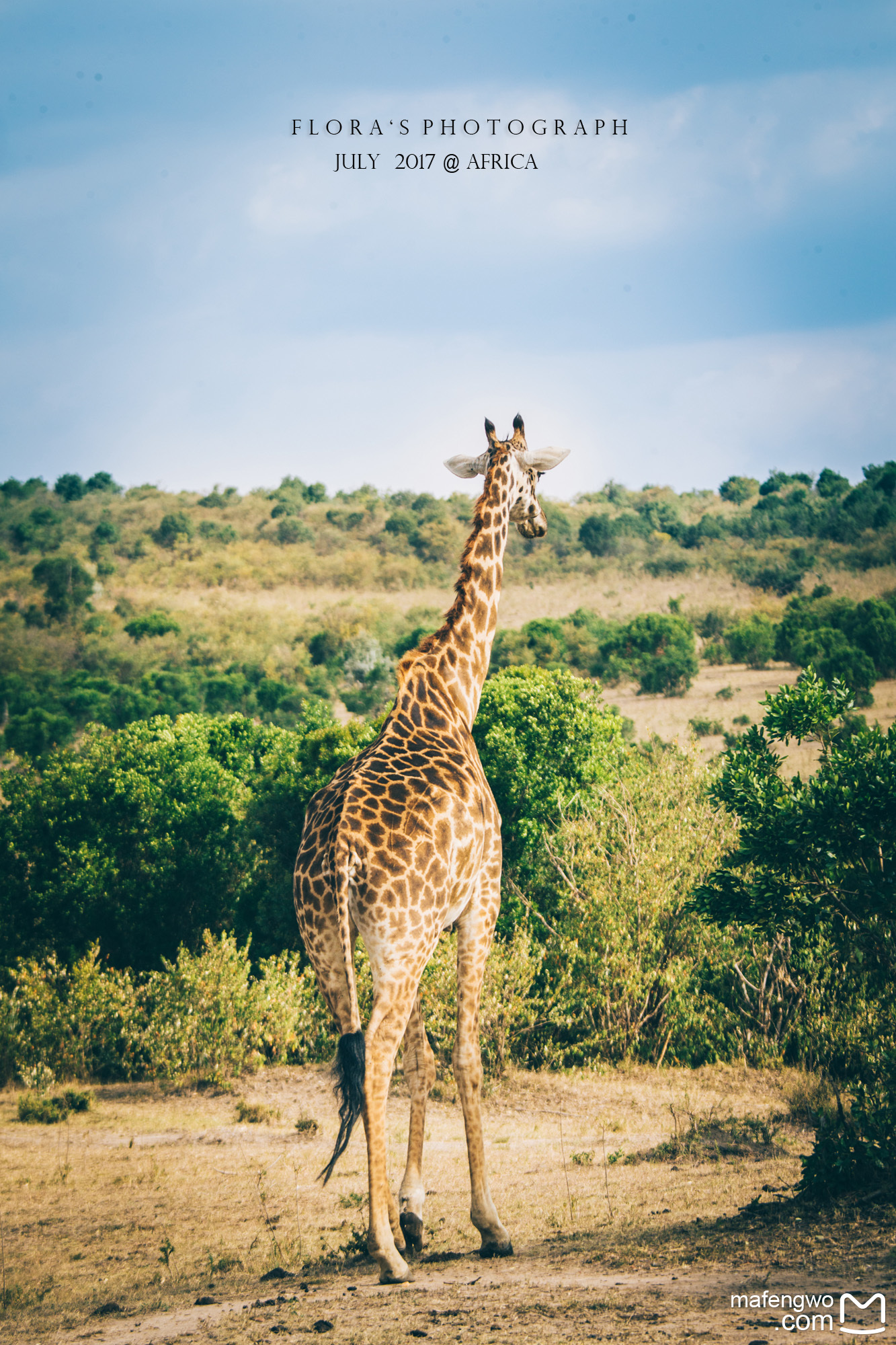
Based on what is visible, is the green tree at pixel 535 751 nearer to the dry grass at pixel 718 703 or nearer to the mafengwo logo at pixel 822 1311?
the mafengwo logo at pixel 822 1311

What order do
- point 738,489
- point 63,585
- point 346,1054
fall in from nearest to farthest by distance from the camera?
point 346,1054 → point 63,585 → point 738,489

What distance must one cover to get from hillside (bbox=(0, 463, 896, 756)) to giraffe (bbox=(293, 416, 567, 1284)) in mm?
21856

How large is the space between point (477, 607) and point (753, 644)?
94.6ft

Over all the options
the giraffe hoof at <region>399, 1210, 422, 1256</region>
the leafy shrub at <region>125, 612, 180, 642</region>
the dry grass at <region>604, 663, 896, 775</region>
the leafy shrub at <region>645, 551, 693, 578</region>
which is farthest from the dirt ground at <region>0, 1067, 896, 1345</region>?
the leafy shrub at <region>645, 551, 693, 578</region>

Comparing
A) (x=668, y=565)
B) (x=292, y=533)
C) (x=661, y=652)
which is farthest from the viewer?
(x=292, y=533)

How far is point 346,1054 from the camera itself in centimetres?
614

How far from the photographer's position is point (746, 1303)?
5.41m

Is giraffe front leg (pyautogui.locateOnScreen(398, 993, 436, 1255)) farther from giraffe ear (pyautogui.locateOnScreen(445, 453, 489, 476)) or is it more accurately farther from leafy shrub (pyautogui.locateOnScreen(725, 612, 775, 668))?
leafy shrub (pyautogui.locateOnScreen(725, 612, 775, 668))

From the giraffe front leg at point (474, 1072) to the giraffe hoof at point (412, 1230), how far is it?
390mm

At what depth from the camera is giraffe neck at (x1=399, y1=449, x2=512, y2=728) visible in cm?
811

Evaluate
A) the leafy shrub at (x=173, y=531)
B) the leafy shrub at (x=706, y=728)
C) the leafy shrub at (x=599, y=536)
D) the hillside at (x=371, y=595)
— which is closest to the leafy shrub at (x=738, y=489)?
the hillside at (x=371, y=595)

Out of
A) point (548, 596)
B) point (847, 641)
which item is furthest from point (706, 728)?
point (548, 596)

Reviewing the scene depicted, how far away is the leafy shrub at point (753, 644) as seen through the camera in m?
35.4

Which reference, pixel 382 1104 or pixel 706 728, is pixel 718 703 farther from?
pixel 382 1104
